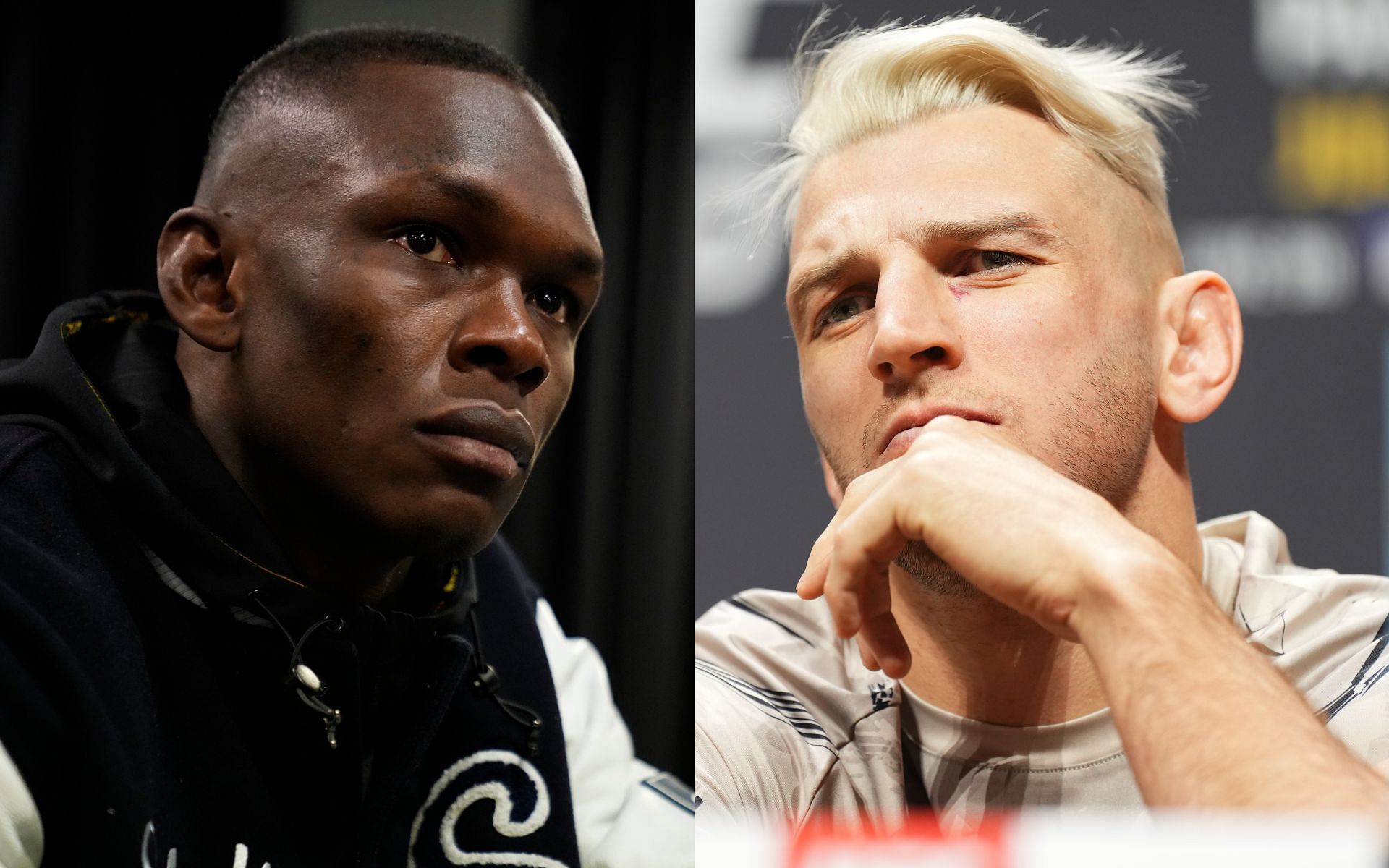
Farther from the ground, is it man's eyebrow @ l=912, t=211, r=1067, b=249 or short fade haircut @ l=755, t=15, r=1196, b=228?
short fade haircut @ l=755, t=15, r=1196, b=228

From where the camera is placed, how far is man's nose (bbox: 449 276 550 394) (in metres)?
1.32

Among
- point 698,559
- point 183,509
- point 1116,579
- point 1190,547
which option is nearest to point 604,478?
point 698,559

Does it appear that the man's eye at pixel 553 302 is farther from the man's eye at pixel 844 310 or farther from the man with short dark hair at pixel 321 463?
the man's eye at pixel 844 310

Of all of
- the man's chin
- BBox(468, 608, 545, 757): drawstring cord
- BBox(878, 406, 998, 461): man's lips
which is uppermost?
BBox(878, 406, 998, 461): man's lips

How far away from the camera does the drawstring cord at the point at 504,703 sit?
4.86ft

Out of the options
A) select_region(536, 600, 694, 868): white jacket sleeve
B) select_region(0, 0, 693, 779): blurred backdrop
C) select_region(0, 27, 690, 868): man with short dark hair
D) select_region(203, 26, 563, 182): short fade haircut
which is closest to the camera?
select_region(0, 27, 690, 868): man with short dark hair

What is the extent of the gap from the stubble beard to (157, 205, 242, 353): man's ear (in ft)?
2.38

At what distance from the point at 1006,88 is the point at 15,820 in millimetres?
1230

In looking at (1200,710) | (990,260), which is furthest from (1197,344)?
(1200,710)

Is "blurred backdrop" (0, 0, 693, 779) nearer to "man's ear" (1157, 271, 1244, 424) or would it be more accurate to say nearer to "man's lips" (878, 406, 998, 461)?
"man's lips" (878, 406, 998, 461)

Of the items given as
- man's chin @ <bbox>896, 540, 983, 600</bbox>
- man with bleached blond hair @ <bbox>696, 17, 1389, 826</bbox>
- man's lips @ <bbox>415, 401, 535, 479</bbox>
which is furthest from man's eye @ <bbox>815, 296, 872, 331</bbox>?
man's lips @ <bbox>415, 401, 535, 479</bbox>

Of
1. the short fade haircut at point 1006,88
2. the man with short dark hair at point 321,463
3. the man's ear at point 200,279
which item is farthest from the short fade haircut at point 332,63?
the short fade haircut at point 1006,88

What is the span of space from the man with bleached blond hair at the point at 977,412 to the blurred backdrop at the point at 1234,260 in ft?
0.10

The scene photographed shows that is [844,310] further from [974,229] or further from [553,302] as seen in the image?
[553,302]
